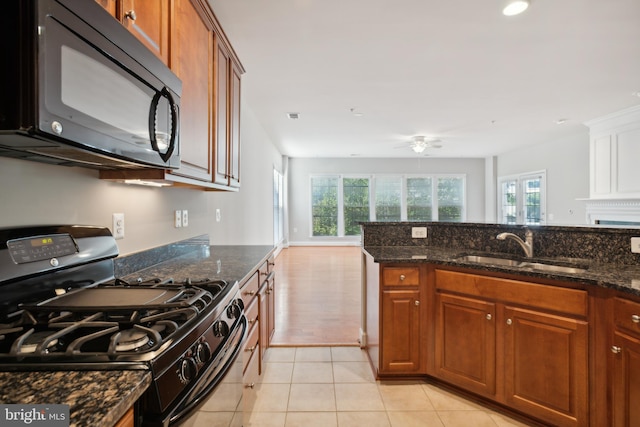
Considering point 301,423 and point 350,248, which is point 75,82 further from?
point 350,248

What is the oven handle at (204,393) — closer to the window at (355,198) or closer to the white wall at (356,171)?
the white wall at (356,171)

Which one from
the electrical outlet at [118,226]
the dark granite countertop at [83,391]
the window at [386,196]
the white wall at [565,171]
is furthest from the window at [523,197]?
the dark granite countertop at [83,391]

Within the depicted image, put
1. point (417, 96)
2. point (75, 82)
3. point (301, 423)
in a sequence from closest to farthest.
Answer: point (75, 82)
point (301, 423)
point (417, 96)

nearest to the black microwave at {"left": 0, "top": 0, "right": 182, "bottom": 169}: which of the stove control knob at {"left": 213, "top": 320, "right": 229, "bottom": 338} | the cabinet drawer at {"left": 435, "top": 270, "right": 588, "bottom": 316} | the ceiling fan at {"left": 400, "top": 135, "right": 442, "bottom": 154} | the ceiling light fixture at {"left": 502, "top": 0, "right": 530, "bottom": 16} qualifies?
the stove control knob at {"left": 213, "top": 320, "right": 229, "bottom": 338}

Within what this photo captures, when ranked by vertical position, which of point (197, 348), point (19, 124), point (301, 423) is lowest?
point (301, 423)

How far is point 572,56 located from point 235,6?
2995 mm

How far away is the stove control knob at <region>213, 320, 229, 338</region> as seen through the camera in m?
1.04

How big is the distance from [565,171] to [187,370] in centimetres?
794

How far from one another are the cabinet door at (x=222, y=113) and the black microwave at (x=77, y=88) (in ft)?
2.74

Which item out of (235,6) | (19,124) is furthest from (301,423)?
(235,6)

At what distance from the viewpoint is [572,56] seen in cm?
292

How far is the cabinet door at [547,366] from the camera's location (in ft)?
5.19

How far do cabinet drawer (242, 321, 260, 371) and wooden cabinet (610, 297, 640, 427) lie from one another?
175 cm

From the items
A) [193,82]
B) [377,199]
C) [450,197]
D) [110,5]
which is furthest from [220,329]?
[450,197]
